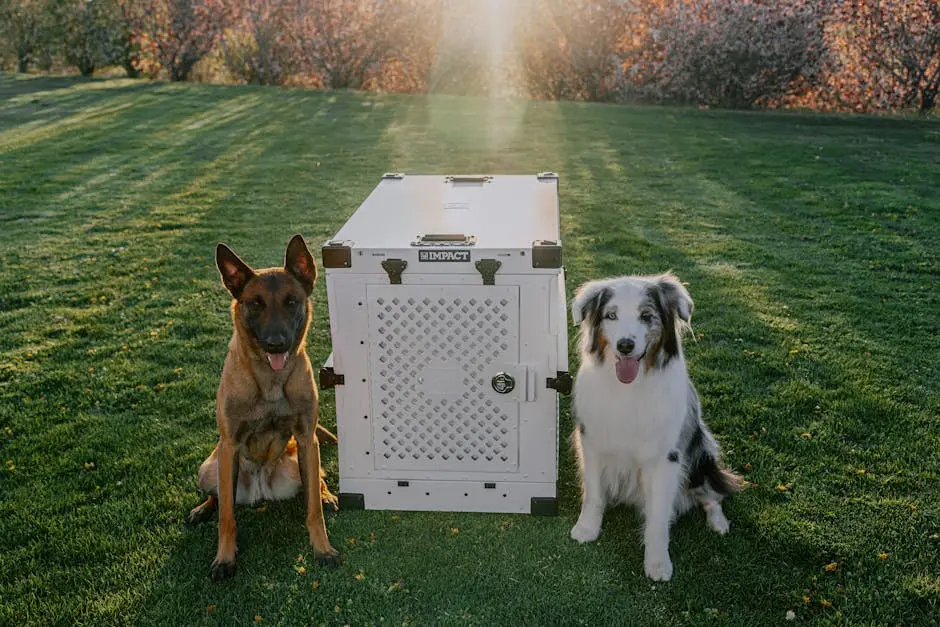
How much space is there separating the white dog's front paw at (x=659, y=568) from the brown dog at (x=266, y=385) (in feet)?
4.90

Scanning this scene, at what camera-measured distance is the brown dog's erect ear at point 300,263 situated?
372cm

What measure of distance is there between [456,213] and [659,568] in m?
2.15

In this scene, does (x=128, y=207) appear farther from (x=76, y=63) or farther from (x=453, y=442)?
(x=76, y=63)

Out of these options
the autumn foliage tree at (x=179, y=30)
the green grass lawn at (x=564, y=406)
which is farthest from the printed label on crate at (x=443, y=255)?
the autumn foliage tree at (x=179, y=30)

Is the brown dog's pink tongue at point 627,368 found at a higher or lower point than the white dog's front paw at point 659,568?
higher

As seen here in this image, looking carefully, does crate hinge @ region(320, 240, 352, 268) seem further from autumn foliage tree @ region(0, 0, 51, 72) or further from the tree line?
autumn foliage tree @ region(0, 0, 51, 72)

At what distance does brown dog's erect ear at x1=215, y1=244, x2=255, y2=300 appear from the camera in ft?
11.7

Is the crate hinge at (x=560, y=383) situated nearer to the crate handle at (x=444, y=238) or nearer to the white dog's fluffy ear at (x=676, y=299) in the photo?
the white dog's fluffy ear at (x=676, y=299)

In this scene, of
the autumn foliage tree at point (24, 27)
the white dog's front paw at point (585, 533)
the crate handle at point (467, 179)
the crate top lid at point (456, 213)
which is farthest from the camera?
the autumn foliage tree at point (24, 27)

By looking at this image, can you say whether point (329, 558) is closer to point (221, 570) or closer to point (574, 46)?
point (221, 570)

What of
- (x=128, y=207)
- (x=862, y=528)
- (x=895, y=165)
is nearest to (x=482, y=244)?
(x=862, y=528)

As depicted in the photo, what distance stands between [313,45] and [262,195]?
10.3 meters

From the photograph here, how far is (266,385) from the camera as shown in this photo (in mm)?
3682

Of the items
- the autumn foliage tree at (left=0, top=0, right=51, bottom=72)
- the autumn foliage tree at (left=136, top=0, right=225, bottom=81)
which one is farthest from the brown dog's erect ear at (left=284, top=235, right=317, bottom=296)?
the autumn foliage tree at (left=0, top=0, right=51, bottom=72)
